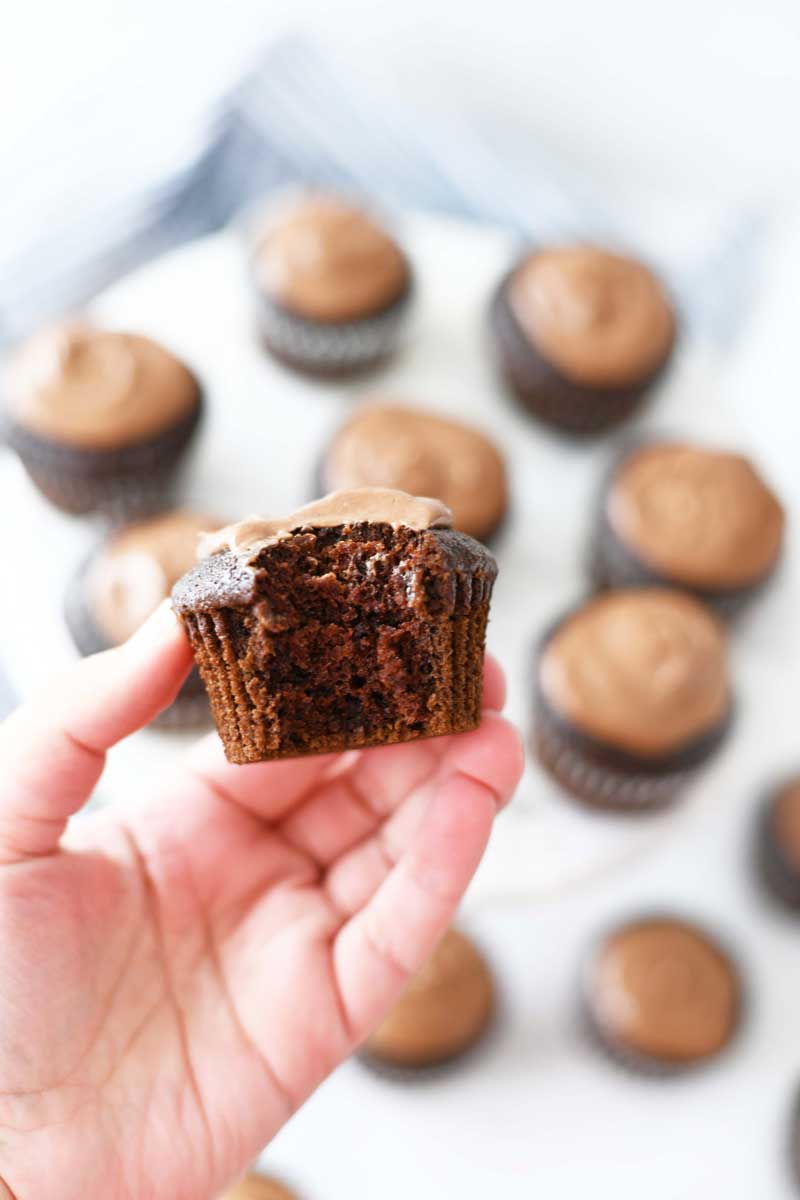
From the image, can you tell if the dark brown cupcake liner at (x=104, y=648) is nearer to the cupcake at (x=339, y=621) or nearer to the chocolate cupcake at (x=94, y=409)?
the chocolate cupcake at (x=94, y=409)

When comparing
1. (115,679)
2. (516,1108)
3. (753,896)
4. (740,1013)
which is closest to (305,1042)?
(115,679)

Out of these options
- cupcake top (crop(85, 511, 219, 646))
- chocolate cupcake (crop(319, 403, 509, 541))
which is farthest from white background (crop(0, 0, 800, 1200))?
cupcake top (crop(85, 511, 219, 646))

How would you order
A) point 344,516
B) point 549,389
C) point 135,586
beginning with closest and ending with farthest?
point 344,516 < point 135,586 < point 549,389

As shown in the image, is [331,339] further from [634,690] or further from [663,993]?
[663,993]

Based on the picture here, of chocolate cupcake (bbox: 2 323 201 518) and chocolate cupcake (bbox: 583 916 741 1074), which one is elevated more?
chocolate cupcake (bbox: 2 323 201 518)

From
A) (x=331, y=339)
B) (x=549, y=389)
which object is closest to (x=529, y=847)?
(x=549, y=389)

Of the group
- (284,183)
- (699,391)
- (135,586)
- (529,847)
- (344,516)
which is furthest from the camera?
(284,183)

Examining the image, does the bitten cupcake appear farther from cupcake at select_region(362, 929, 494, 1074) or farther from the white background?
cupcake at select_region(362, 929, 494, 1074)
